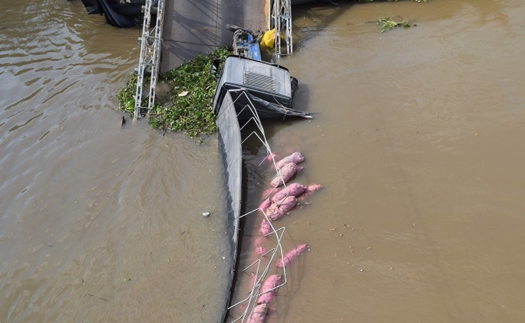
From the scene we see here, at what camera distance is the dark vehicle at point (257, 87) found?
26.3ft

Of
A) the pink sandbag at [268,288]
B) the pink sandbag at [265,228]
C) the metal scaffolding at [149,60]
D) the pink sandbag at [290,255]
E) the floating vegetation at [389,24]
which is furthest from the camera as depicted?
the floating vegetation at [389,24]

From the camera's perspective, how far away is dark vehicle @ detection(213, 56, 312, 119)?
8031mm

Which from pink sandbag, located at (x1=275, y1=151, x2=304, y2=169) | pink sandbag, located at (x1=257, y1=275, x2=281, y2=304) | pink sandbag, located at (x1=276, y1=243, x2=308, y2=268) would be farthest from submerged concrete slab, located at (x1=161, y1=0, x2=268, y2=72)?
pink sandbag, located at (x1=257, y1=275, x2=281, y2=304)

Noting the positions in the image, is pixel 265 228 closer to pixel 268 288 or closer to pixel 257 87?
pixel 268 288

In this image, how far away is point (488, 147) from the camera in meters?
7.37

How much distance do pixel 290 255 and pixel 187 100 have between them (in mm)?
4720

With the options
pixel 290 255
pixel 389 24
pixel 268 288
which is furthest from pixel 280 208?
pixel 389 24

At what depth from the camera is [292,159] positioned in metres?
7.36

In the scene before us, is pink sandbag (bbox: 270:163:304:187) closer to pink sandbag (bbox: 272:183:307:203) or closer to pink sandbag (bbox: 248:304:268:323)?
pink sandbag (bbox: 272:183:307:203)

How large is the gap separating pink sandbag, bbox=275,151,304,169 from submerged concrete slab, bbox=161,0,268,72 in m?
4.40

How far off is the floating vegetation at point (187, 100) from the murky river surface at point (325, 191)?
328 millimetres

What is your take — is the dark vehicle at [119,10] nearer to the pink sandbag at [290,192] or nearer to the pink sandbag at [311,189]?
the pink sandbag at [290,192]

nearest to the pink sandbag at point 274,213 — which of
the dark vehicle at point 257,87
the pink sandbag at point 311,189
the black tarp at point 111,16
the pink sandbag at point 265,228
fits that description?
the pink sandbag at point 265,228

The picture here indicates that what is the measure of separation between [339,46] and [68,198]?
7676 mm
